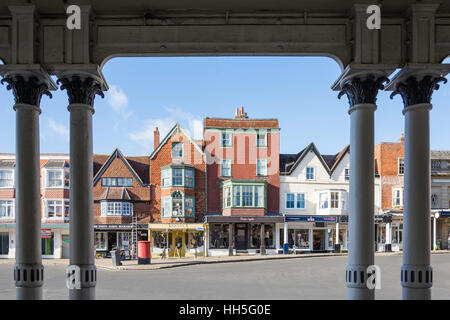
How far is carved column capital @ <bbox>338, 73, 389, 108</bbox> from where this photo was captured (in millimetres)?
5461

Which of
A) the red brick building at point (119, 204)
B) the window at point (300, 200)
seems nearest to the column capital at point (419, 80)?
the red brick building at point (119, 204)

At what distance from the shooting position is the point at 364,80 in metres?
5.46

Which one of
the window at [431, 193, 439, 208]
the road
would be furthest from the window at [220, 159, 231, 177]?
the window at [431, 193, 439, 208]

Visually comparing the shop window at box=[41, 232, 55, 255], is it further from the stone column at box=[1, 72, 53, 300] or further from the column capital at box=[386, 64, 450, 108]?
the column capital at box=[386, 64, 450, 108]

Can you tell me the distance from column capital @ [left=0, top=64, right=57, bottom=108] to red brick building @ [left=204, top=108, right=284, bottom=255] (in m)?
20.5

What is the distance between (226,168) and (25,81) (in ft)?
71.8

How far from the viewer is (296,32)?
217 inches

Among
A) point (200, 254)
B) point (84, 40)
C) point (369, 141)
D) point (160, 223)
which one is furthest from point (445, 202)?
point (84, 40)

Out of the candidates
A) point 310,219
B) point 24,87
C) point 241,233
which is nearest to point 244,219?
point 241,233

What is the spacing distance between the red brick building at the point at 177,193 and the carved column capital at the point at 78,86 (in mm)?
20616
